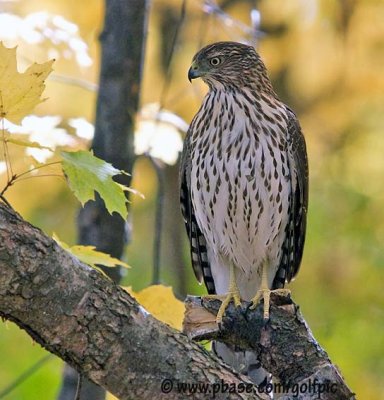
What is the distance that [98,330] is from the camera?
10.6ft

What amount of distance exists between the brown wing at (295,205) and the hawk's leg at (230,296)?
33cm

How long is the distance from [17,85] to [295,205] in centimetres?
255

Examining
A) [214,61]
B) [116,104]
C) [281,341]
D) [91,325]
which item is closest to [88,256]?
[91,325]

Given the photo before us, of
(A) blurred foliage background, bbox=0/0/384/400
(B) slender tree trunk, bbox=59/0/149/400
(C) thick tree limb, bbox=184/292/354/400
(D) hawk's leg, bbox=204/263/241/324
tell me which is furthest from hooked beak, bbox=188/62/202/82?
(C) thick tree limb, bbox=184/292/354/400

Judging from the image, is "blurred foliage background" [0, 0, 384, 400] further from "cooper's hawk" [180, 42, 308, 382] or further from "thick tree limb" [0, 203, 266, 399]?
"thick tree limb" [0, 203, 266, 399]

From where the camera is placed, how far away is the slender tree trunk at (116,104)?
508cm

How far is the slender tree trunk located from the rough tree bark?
5.40 feet

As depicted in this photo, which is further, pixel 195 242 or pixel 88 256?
pixel 195 242

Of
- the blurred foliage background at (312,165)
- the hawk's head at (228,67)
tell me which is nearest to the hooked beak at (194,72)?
the hawk's head at (228,67)

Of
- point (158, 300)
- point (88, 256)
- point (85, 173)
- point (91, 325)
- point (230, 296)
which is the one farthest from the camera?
point (230, 296)

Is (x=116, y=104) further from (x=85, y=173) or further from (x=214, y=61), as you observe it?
(x=85, y=173)

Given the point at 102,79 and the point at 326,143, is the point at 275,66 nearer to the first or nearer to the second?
the point at 326,143

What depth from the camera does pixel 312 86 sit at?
31.0ft

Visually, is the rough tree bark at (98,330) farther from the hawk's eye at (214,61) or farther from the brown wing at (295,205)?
the hawk's eye at (214,61)
